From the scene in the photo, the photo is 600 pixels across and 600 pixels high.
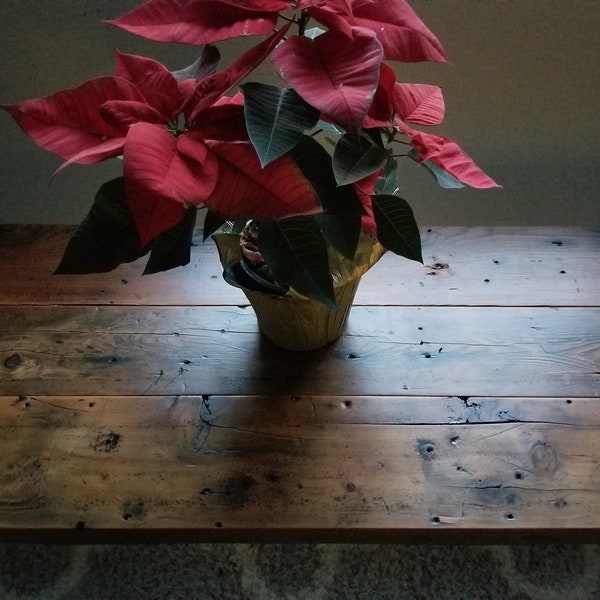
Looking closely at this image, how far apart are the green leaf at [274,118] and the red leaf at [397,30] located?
0.09 m

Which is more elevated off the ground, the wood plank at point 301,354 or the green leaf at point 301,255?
the green leaf at point 301,255

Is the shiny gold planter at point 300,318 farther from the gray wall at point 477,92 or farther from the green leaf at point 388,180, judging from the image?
the gray wall at point 477,92

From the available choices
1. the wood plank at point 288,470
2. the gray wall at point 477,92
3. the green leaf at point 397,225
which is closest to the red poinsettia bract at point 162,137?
the green leaf at point 397,225

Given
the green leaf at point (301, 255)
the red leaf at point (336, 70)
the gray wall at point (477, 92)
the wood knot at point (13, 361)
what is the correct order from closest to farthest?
the red leaf at point (336, 70), the green leaf at point (301, 255), the wood knot at point (13, 361), the gray wall at point (477, 92)

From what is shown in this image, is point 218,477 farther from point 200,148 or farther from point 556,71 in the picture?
point 556,71

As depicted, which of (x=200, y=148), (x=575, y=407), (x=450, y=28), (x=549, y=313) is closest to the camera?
(x=200, y=148)

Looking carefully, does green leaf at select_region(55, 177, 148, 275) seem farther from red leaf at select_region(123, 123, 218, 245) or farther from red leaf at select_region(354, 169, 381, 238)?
red leaf at select_region(354, 169, 381, 238)

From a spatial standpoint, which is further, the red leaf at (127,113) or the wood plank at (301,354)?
the wood plank at (301,354)

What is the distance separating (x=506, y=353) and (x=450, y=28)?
0.56 meters

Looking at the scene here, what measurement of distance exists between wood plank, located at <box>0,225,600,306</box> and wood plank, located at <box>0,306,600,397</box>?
Result: 22 mm

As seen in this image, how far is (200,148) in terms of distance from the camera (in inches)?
21.4

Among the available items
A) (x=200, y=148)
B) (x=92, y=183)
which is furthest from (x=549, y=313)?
(x=92, y=183)

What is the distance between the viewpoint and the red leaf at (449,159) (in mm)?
647

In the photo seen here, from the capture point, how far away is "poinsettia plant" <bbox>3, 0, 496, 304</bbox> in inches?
20.4
